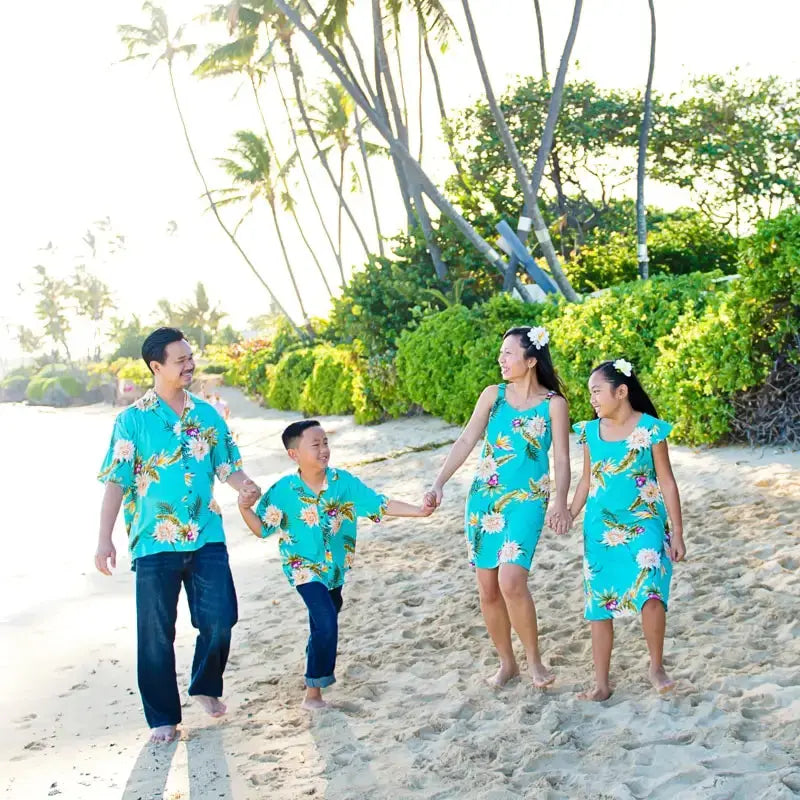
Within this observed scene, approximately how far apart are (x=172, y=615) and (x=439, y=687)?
4.50 ft

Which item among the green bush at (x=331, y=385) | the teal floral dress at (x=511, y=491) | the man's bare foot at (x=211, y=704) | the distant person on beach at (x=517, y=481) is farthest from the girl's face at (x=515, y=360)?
the green bush at (x=331, y=385)

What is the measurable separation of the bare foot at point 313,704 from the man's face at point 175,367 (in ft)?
5.30

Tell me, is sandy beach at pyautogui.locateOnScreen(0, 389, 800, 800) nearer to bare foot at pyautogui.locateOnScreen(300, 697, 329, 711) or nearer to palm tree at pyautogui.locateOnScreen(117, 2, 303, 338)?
bare foot at pyautogui.locateOnScreen(300, 697, 329, 711)

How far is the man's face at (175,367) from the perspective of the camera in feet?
14.2

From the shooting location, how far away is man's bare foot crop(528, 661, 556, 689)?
4512mm

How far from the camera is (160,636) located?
4293 millimetres

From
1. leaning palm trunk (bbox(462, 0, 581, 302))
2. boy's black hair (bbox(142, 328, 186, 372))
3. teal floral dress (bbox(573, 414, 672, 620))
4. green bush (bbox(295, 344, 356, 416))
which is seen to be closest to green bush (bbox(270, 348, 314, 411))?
green bush (bbox(295, 344, 356, 416))

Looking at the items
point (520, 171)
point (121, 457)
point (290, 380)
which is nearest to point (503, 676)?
point (121, 457)

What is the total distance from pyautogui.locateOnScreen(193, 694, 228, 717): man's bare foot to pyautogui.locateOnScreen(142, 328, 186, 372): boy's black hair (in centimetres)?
156

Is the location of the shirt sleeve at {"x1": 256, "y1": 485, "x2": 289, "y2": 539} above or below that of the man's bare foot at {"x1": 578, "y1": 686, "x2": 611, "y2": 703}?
above

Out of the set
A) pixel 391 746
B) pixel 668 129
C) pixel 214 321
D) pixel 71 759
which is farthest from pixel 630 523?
pixel 214 321

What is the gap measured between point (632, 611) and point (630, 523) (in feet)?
1.21

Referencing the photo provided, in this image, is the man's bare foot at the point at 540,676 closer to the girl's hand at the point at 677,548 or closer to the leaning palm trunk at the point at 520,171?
the girl's hand at the point at 677,548

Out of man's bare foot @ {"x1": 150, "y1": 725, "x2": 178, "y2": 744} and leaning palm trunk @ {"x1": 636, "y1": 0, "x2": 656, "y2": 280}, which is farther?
leaning palm trunk @ {"x1": 636, "y1": 0, "x2": 656, "y2": 280}
